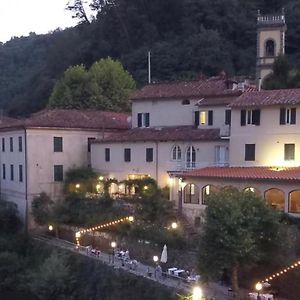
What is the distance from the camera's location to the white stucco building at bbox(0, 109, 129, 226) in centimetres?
4275

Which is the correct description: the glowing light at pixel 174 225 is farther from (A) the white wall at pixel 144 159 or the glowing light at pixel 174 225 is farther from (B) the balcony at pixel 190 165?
(A) the white wall at pixel 144 159

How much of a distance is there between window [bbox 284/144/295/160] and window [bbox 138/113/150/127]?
1368 centimetres

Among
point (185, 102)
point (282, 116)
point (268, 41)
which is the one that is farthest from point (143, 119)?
point (268, 41)

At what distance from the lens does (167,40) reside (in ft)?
251

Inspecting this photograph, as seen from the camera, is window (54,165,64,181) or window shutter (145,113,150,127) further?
window shutter (145,113,150,127)

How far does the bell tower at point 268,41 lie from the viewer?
56.6 metres

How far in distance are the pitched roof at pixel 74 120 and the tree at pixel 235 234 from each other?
20.6m

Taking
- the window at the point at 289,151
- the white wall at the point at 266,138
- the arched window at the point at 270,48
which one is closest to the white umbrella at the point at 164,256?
the white wall at the point at 266,138

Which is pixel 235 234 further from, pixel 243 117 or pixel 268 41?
pixel 268 41

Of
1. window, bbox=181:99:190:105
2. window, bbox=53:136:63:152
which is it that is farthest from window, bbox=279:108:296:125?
window, bbox=53:136:63:152

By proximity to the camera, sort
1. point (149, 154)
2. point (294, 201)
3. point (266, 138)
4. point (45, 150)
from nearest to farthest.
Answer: point (294, 201) → point (266, 138) → point (149, 154) → point (45, 150)

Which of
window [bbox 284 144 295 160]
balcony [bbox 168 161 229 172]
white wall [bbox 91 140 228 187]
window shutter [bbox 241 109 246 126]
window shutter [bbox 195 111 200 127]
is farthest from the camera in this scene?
window shutter [bbox 195 111 200 127]

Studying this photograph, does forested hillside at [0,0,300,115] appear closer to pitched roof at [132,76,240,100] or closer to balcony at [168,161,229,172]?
pitched roof at [132,76,240,100]

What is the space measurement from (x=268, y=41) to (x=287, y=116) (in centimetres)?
2478
